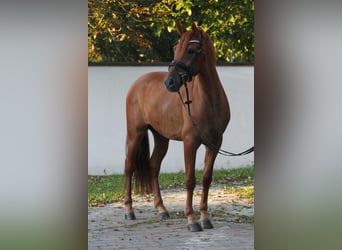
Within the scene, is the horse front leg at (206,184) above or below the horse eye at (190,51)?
below

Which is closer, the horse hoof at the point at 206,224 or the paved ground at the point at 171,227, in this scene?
the paved ground at the point at 171,227

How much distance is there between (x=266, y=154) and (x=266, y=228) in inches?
19.6

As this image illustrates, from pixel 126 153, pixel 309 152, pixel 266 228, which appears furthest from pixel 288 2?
pixel 126 153

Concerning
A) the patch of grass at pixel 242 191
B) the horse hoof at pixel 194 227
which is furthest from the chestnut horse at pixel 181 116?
the patch of grass at pixel 242 191

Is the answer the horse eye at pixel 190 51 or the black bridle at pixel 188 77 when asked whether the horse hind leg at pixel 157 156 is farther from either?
the horse eye at pixel 190 51

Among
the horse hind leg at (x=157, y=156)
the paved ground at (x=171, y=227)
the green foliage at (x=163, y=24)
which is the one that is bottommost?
the paved ground at (x=171, y=227)

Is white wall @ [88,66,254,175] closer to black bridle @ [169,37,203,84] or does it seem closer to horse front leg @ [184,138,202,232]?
horse front leg @ [184,138,202,232]

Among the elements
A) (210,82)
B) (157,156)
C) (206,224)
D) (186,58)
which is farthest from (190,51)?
(206,224)

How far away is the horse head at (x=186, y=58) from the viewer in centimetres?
479

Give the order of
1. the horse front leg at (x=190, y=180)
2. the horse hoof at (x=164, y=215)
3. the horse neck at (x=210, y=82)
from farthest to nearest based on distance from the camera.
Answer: the horse hoof at (x=164, y=215)
the horse front leg at (x=190, y=180)
the horse neck at (x=210, y=82)

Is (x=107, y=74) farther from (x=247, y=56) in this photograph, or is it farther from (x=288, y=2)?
(x=288, y=2)

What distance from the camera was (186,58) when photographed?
480 centimetres

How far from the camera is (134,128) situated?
546 cm

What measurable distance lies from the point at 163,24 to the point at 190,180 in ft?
3.87
